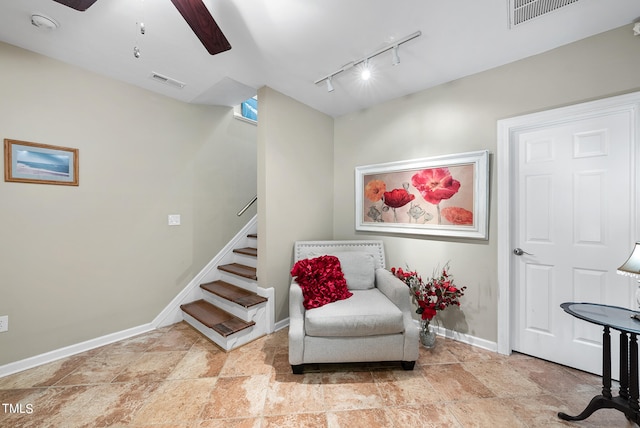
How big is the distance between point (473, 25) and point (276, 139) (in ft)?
5.92

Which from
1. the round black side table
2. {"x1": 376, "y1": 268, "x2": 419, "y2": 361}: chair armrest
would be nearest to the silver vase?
{"x1": 376, "y1": 268, "x2": 419, "y2": 361}: chair armrest

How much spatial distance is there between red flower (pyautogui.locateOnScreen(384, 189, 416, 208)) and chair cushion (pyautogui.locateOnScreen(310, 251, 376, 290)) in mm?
651

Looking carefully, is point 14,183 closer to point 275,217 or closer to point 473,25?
point 275,217

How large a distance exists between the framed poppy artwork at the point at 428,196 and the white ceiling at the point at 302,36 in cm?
83

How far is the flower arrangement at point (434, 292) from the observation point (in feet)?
7.06

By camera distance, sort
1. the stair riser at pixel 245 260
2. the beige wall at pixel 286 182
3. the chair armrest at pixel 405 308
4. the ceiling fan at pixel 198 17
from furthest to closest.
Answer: the stair riser at pixel 245 260 < the beige wall at pixel 286 182 < the chair armrest at pixel 405 308 < the ceiling fan at pixel 198 17

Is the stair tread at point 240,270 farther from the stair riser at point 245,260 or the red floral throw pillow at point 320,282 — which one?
the red floral throw pillow at point 320,282

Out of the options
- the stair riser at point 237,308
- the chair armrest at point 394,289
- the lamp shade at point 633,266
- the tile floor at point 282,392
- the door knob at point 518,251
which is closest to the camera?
the lamp shade at point 633,266

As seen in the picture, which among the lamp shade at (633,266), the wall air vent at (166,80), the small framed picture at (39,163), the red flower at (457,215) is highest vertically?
the wall air vent at (166,80)

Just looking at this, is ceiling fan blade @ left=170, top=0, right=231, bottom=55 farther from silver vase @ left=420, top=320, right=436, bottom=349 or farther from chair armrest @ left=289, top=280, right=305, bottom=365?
silver vase @ left=420, top=320, right=436, bottom=349

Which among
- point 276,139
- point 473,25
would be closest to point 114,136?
point 276,139

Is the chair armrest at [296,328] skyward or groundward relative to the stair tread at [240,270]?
groundward

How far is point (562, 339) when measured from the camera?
190cm

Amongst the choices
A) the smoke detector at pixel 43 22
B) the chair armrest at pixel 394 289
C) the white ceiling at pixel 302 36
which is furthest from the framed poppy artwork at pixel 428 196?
the smoke detector at pixel 43 22
